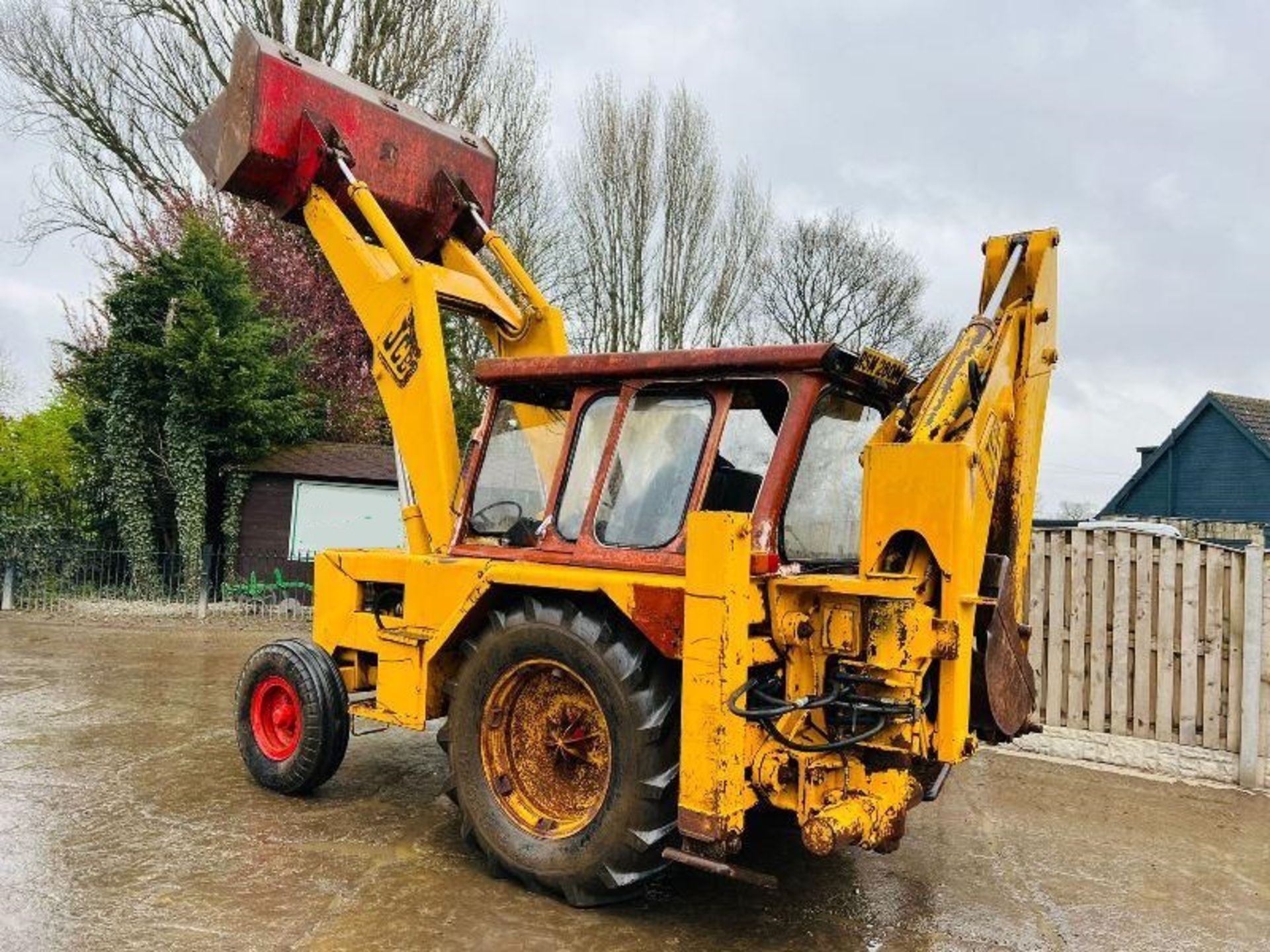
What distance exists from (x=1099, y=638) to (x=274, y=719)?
5.67 metres

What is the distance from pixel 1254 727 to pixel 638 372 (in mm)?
5004

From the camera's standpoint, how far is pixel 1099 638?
7062mm

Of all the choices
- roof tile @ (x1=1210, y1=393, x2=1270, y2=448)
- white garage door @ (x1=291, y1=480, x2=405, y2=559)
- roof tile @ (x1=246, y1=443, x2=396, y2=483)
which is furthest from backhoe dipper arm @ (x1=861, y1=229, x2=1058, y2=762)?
roof tile @ (x1=1210, y1=393, x2=1270, y2=448)

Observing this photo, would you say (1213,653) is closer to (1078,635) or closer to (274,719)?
(1078,635)

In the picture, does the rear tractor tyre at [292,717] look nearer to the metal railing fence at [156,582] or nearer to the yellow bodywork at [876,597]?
the yellow bodywork at [876,597]

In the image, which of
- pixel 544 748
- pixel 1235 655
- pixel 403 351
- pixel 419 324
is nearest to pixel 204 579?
pixel 403 351

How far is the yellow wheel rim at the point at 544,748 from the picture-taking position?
414 cm

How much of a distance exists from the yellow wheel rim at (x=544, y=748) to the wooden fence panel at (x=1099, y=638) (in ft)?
15.0

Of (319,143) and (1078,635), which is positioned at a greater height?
(319,143)

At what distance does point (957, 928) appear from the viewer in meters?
3.97

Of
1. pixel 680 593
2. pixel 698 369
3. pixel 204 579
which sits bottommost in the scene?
pixel 204 579

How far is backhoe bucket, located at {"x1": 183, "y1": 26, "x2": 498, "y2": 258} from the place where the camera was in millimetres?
5785

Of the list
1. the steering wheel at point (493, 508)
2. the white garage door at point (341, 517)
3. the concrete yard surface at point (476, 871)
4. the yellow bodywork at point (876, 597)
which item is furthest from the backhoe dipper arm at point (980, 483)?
the white garage door at point (341, 517)

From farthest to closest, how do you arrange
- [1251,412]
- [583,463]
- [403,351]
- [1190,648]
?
[1251,412] → [1190,648] → [403,351] → [583,463]
